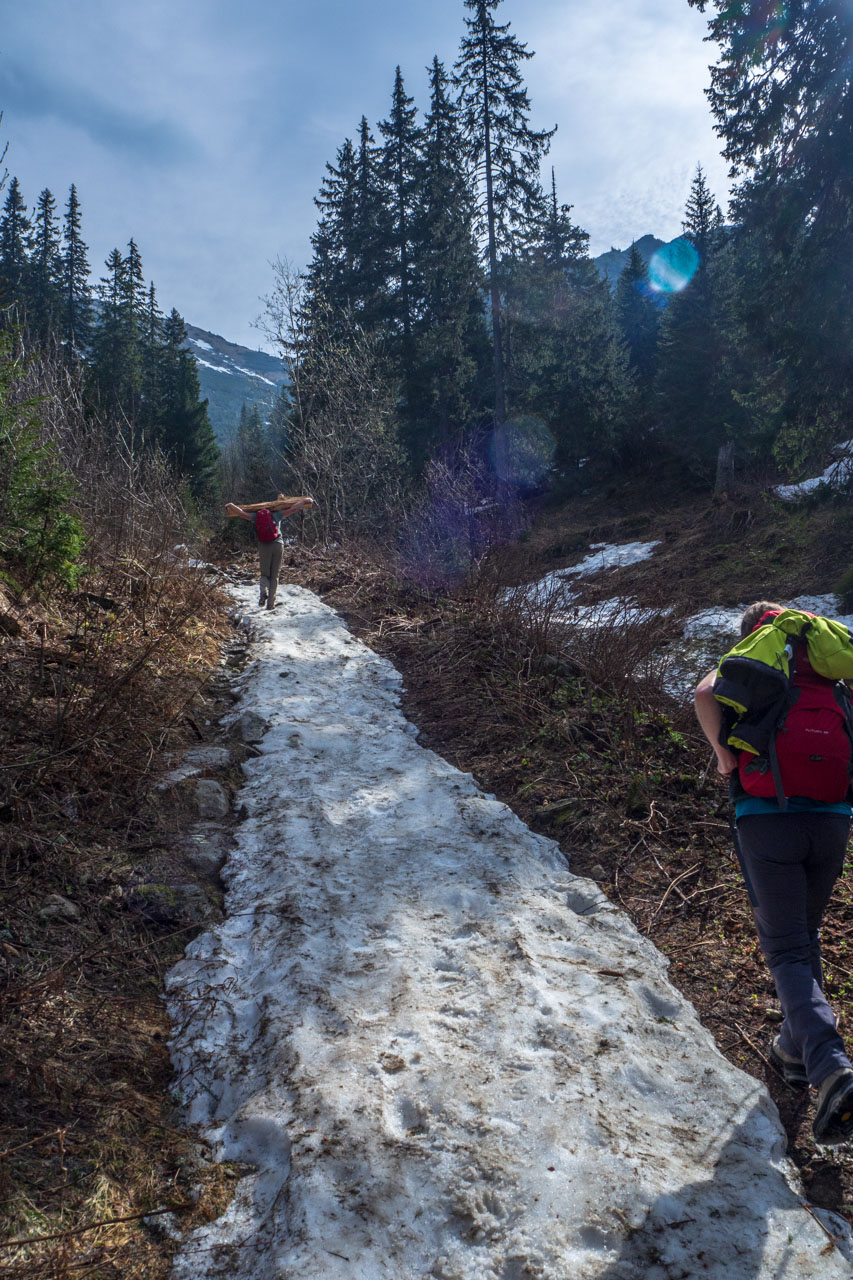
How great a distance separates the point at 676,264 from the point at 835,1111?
32.7 metres

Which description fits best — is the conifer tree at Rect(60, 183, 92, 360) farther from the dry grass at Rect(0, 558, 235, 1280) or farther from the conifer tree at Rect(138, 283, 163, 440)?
the dry grass at Rect(0, 558, 235, 1280)

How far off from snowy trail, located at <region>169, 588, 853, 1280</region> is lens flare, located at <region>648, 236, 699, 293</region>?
2788 centimetres

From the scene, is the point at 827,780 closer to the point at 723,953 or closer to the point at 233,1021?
the point at 723,953

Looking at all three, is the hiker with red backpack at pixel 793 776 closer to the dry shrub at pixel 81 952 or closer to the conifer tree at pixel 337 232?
the dry shrub at pixel 81 952

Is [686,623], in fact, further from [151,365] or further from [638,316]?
[151,365]

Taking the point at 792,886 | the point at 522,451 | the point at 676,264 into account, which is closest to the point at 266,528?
the point at 792,886

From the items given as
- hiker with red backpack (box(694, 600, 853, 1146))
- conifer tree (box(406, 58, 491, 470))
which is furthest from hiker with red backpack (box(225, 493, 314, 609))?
conifer tree (box(406, 58, 491, 470))

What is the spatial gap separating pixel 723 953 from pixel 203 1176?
2.43 m

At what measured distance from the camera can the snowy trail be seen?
184cm

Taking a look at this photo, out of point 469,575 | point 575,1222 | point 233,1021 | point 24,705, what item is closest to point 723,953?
point 575,1222

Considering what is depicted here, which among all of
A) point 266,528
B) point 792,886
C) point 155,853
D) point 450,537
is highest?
point 266,528

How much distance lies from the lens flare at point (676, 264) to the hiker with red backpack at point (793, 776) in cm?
2761

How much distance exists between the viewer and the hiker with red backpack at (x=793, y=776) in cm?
237

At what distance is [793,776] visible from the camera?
2.37 metres
